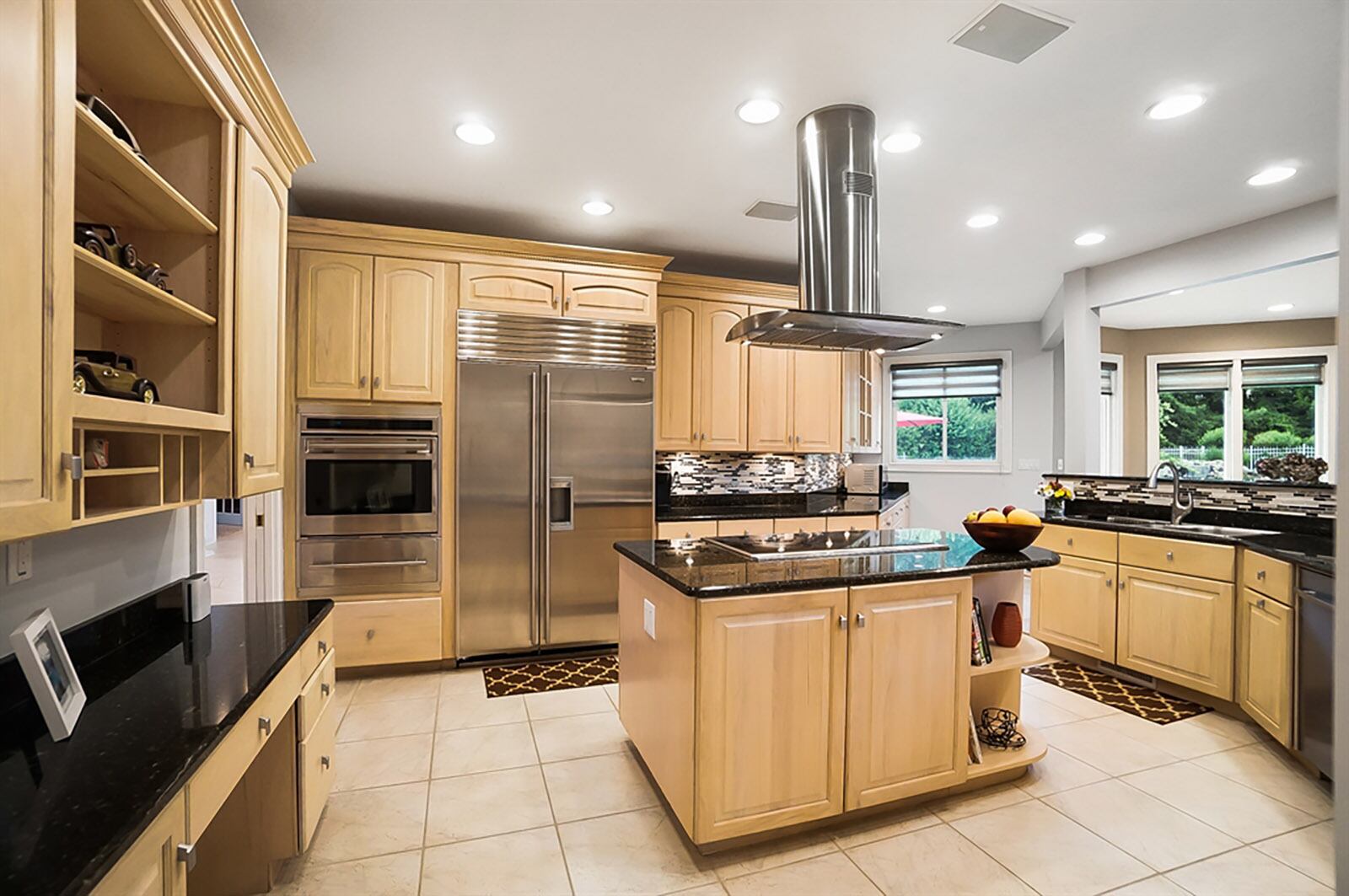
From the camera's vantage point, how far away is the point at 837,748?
218 centimetres

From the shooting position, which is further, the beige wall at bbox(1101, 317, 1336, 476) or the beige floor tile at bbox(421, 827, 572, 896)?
the beige wall at bbox(1101, 317, 1336, 476)

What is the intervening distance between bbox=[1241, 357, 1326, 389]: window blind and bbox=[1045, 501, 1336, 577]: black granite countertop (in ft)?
12.3

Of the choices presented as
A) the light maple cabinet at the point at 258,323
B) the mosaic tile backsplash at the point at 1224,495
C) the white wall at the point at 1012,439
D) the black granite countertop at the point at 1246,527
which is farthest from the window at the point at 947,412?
the light maple cabinet at the point at 258,323

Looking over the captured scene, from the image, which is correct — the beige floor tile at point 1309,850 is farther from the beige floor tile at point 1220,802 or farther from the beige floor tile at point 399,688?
the beige floor tile at point 399,688

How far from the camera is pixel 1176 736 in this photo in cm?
308

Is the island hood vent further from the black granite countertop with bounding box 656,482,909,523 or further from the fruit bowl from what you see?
the black granite countertop with bounding box 656,482,909,523

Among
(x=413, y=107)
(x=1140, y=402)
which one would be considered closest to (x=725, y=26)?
(x=413, y=107)

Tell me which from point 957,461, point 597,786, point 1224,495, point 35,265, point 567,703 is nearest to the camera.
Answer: point 35,265

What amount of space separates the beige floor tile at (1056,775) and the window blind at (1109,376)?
17.7ft

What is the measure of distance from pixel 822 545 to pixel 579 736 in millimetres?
1428

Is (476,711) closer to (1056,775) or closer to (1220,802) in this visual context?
(1056,775)

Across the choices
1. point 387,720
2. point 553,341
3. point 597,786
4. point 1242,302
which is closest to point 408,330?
point 553,341

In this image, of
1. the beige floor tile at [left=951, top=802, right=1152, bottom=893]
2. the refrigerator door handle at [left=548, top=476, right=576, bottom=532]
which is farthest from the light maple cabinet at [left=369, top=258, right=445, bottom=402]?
the beige floor tile at [left=951, top=802, right=1152, bottom=893]

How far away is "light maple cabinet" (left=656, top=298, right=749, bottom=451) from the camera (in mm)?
4551
